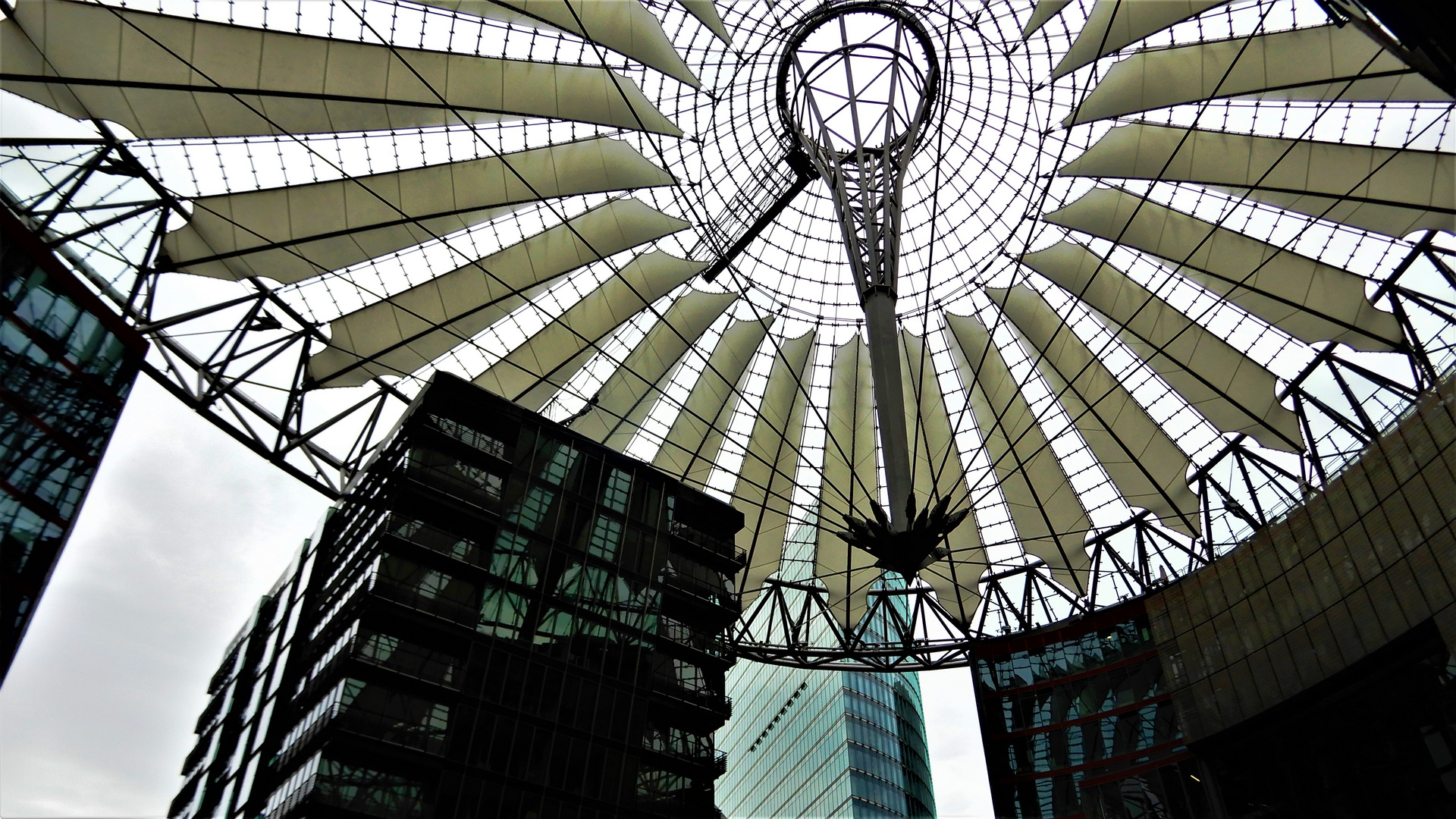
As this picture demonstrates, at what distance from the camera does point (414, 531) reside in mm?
33188

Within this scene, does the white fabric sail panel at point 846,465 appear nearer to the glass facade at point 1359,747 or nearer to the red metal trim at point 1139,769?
the red metal trim at point 1139,769

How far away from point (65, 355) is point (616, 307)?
15500mm

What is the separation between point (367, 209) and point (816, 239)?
16640 mm

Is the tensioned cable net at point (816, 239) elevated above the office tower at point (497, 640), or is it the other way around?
the tensioned cable net at point (816, 239)

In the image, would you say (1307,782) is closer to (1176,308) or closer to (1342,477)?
(1342,477)

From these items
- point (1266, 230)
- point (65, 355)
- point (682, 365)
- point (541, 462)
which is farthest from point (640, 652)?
point (1266, 230)

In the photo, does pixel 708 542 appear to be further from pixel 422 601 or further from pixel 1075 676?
pixel 1075 676

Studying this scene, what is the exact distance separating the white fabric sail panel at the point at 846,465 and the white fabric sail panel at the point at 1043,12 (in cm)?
1231

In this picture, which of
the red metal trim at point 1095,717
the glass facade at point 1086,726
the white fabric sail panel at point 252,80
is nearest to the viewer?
the white fabric sail panel at point 252,80

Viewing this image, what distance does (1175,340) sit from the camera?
3453 centimetres

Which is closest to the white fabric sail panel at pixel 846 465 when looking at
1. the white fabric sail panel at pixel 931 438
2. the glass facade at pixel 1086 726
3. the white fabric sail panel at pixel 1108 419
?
the white fabric sail panel at pixel 931 438

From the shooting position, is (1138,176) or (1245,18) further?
(1138,176)

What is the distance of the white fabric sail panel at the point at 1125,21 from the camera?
2573 cm

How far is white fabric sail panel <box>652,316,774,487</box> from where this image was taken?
37.2 metres
